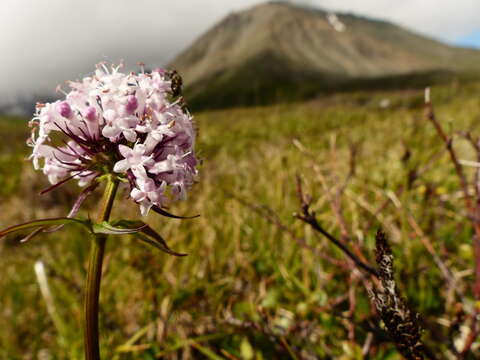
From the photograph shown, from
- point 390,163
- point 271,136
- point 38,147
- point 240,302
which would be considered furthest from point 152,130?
point 271,136

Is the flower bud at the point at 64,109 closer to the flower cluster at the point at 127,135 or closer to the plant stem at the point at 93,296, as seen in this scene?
the flower cluster at the point at 127,135

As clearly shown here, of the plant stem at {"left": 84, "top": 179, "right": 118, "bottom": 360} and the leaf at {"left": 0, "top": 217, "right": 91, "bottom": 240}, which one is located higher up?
the leaf at {"left": 0, "top": 217, "right": 91, "bottom": 240}

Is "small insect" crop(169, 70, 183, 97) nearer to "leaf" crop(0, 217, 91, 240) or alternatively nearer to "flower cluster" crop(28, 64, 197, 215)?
"flower cluster" crop(28, 64, 197, 215)

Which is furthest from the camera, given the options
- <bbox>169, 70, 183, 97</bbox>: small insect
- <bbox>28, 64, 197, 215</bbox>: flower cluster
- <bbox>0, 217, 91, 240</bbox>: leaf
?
<bbox>169, 70, 183, 97</bbox>: small insect

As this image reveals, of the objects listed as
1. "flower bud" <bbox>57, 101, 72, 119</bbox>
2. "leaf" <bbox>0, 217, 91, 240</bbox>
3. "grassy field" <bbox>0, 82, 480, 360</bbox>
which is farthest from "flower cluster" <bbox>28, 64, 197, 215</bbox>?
"grassy field" <bbox>0, 82, 480, 360</bbox>

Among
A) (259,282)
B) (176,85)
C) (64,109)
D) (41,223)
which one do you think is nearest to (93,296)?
(41,223)

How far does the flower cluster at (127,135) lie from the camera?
1.31 metres

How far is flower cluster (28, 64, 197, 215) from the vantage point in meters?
1.31

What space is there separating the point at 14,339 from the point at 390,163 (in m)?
3.69

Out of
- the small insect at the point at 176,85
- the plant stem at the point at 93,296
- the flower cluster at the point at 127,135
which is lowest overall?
the plant stem at the point at 93,296

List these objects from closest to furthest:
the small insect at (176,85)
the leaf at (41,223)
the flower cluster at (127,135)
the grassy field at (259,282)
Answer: the leaf at (41,223)
the flower cluster at (127,135)
the small insect at (176,85)
the grassy field at (259,282)

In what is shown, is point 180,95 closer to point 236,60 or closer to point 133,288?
point 133,288

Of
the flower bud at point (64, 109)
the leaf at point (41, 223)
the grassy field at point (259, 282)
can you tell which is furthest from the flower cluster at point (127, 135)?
the grassy field at point (259, 282)

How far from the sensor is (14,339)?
109 inches
